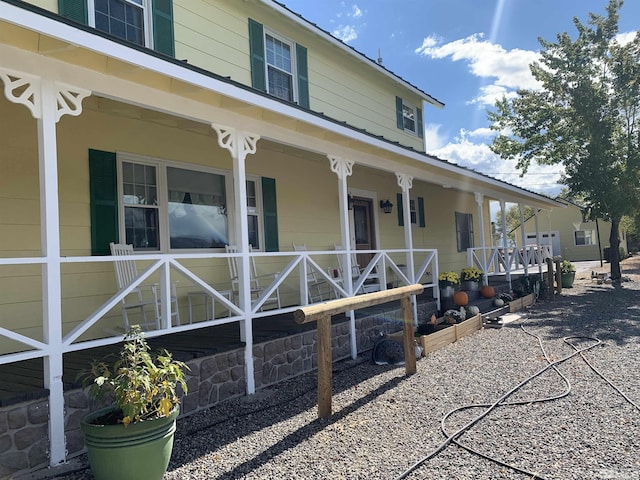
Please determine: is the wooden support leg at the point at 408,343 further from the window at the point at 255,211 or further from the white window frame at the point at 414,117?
the white window frame at the point at 414,117

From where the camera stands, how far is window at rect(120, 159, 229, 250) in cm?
559

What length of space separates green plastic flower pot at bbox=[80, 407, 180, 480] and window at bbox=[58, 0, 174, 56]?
426 centimetres

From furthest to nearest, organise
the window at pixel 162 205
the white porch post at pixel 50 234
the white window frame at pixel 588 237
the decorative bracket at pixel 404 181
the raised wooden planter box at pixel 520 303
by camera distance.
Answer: the white window frame at pixel 588 237 < the raised wooden planter box at pixel 520 303 < the decorative bracket at pixel 404 181 < the window at pixel 162 205 < the white porch post at pixel 50 234

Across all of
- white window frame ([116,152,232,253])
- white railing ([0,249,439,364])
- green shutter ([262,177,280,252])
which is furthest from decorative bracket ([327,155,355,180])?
white window frame ([116,152,232,253])

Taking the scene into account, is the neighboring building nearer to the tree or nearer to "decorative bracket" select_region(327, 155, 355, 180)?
the tree

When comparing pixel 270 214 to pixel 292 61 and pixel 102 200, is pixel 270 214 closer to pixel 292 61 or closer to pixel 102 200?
pixel 102 200

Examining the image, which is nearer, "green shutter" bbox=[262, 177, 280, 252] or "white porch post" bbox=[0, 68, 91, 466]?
"white porch post" bbox=[0, 68, 91, 466]

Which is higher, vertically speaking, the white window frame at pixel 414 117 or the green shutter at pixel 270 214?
the white window frame at pixel 414 117

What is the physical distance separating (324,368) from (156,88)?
2.87 meters

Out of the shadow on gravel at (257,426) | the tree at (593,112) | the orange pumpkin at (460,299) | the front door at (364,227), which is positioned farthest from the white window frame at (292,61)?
the tree at (593,112)

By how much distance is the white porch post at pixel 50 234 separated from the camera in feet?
10.5

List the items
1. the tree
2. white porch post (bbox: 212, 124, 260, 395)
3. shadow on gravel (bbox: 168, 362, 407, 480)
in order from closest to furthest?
shadow on gravel (bbox: 168, 362, 407, 480) → white porch post (bbox: 212, 124, 260, 395) → the tree

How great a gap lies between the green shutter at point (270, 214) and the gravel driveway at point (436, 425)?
2.27 meters

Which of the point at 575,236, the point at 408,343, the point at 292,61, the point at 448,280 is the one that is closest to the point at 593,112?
the point at 448,280
